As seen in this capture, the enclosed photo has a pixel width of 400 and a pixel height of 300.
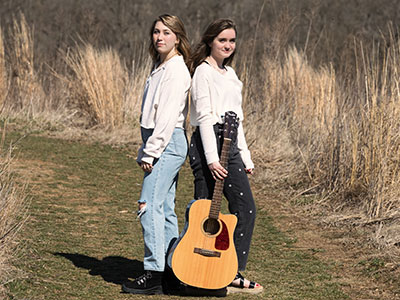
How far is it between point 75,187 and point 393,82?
3079 mm

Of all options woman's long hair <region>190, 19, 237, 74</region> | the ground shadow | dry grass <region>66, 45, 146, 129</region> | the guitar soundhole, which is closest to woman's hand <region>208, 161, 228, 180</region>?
the guitar soundhole

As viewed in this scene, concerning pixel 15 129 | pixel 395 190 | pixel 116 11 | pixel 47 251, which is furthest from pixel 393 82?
pixel 116 11

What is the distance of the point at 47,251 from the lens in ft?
15.0

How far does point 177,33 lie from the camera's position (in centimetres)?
378

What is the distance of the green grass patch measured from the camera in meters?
4.04

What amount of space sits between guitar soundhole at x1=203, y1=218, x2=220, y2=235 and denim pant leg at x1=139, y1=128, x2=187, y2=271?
0.22 meters

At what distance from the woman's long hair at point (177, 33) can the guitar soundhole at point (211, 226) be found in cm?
87

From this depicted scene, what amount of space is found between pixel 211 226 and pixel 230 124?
555 millimetres

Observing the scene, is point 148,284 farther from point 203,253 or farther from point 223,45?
point 223,45

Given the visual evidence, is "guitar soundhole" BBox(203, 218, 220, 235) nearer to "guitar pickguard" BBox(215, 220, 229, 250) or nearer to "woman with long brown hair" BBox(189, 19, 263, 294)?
"guitar pickguard" BBox(215, 220, 229, 250)

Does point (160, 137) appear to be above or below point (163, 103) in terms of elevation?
below

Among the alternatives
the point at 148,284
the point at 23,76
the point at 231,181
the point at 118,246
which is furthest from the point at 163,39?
the point at 23,76

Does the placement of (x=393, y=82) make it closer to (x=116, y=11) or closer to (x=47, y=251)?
(x=47, y=251)

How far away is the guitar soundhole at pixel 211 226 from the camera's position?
3.80 m
